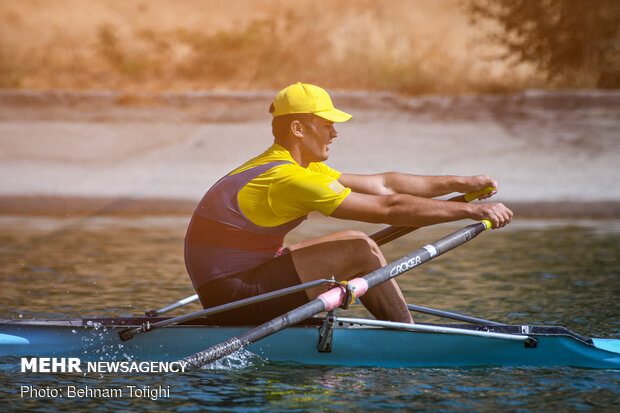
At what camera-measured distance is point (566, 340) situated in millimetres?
6473

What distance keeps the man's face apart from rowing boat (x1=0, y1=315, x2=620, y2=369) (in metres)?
0.98

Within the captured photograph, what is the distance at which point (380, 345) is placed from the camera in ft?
21.4

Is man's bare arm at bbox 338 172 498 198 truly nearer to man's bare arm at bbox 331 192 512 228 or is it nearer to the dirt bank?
man's bare arm at bbox 331 192 512 228

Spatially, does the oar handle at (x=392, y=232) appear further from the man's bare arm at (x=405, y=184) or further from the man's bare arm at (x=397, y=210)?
the man's bare arm at (x=397, y=210)

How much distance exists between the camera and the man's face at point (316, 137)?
6551mm

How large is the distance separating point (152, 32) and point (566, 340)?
1660 cm

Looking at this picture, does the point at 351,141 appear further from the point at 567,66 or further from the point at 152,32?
the point at 152,32

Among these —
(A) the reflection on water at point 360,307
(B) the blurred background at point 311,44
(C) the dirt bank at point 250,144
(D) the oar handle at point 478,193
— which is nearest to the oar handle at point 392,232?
(D) the oar handle at point 478,193

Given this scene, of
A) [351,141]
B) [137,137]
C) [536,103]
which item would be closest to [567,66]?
[536,103]

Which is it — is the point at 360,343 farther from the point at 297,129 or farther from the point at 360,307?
the point at 360,307

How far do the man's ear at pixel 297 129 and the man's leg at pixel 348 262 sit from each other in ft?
2.10

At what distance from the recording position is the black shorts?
640cm

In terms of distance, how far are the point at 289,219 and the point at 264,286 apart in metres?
0.42

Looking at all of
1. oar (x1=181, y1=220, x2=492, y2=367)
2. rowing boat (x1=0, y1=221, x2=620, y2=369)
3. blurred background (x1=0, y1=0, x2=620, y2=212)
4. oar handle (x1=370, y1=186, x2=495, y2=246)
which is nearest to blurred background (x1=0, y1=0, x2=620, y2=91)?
blurred background (x1=0, y1=0, x2=620, y2=212)
